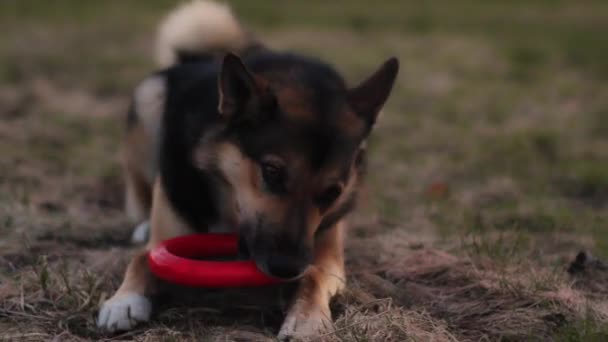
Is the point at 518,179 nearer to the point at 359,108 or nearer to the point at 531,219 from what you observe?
the point at 531,219

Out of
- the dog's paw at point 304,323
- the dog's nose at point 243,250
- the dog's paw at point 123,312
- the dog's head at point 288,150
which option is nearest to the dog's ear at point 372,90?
the dog's head at point 288,150

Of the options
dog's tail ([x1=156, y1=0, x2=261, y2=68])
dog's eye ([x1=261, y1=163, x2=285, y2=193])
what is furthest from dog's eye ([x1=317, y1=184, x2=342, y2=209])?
dog's tail ([x1=156, y1=0, x2=261, y2=68])

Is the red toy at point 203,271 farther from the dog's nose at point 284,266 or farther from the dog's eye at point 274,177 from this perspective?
the dog's eye at point 274,177

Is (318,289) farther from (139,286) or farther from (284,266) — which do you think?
(139,286)

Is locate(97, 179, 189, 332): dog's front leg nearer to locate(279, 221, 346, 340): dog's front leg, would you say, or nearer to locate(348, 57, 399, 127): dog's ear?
locate(279, 221, 346, 340): dog's front leg

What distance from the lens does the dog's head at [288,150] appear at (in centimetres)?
330

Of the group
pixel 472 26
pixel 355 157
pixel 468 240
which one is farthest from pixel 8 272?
pixel 472 26

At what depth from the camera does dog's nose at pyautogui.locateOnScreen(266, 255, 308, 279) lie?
324 centimetres

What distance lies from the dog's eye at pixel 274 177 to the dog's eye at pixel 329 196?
0.19 m

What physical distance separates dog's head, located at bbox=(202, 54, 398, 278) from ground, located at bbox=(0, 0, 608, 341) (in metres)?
0.41

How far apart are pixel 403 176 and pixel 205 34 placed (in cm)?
210

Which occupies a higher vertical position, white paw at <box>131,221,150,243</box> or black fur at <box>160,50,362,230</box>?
black fur at <box>160,50,362,230</box>

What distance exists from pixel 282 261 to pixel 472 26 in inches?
413

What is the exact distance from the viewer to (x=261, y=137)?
3.44m
